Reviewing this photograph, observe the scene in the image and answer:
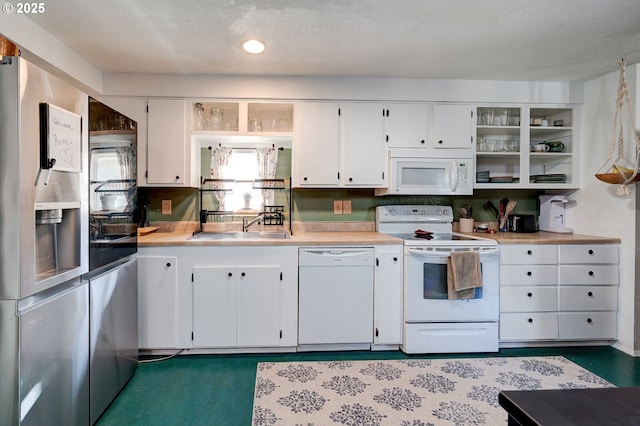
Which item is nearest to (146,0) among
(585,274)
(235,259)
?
(235,259)

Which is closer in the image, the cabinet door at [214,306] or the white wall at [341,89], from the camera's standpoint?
the cabinet door at [214,306]

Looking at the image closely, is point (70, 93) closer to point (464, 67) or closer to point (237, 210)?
point (237, 210)

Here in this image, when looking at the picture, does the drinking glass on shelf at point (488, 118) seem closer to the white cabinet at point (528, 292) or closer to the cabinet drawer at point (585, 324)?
the white cabinet at point (528, 292)

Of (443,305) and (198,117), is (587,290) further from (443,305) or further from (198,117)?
(198,117)

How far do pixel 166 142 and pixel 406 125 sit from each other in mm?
2127

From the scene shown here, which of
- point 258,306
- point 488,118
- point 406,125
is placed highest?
point 488,118

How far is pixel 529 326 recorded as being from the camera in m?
2.79

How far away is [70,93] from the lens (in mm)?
1547

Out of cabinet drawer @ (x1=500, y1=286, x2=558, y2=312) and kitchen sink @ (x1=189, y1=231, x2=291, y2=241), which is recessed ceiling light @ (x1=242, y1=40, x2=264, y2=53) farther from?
cabinet drawer @ (x1=500, y1=286, x2=558, y2=312)

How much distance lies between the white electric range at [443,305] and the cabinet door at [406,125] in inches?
36.2

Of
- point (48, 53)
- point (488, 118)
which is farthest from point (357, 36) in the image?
point (48, 53)

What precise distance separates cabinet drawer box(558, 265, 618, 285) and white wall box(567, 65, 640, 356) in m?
0.07

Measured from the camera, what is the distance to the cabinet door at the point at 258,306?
2.61 meters

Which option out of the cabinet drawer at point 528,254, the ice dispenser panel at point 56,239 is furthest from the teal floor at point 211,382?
the ice dispenser panel at point 56,239
